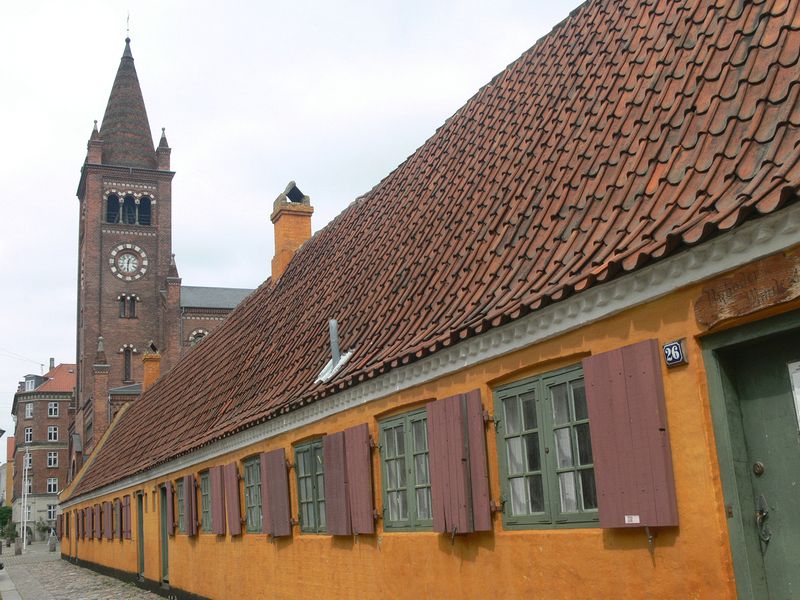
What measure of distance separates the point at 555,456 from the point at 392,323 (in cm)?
361

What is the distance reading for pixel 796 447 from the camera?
5.00m

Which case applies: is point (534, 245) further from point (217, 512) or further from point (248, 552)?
point (217, 512)

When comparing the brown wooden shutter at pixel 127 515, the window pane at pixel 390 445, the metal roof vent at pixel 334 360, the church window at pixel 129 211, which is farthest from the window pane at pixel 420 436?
the church window at pixel 129 211

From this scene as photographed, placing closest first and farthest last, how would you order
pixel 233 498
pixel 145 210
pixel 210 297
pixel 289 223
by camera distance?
pixel 233 498 → pixel 289 223 → pixel 145 210 → pixel 210 297

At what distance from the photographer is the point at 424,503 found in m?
8.45

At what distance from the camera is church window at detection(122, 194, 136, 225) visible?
60.7 metres

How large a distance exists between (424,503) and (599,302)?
321 centimetres

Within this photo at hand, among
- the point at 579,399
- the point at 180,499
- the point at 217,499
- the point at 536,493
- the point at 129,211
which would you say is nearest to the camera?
the point at 579,399

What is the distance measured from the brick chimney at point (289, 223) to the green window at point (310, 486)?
7.32m

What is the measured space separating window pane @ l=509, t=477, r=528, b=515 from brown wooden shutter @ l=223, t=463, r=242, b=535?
7451 mm

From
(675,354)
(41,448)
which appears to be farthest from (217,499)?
(41,448)

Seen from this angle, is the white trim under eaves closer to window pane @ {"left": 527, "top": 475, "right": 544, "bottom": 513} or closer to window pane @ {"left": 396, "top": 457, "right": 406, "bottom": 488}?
window pane @ {"left": 396, "top": 457, "right": 406, "bottom": 488}

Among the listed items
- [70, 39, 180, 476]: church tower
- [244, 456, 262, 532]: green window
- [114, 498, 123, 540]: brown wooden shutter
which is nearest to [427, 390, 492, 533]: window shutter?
[244, 456, 262, 532]: green window

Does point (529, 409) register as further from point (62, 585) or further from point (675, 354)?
point (62, 585)
